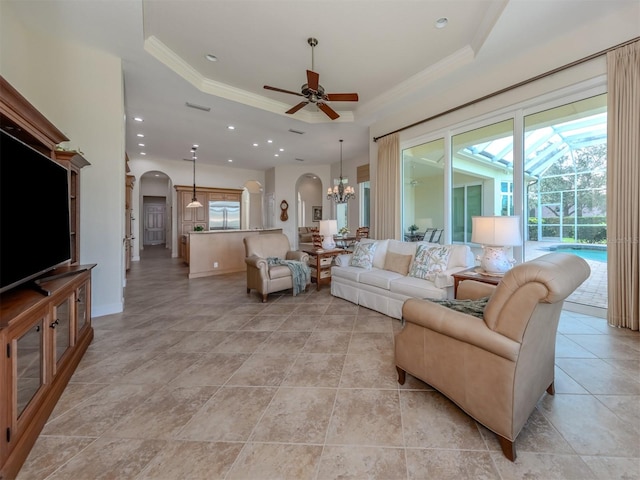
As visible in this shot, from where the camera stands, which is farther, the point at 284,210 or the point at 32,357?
the point at 284,210

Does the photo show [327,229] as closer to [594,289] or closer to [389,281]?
[389,281]

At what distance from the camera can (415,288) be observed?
3.07 m

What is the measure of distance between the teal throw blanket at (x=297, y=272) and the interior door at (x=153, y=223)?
36.5 feet

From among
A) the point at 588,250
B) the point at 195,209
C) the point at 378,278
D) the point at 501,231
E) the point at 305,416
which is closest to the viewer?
the point at 305,416

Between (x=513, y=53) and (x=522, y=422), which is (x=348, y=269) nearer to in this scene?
(x=522, y=422)

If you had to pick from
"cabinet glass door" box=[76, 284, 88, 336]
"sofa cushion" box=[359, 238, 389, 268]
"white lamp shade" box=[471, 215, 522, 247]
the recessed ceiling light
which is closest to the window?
"sofa cushion" box=[359, 238, 389, 268]

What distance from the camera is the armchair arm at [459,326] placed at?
50.6 inches

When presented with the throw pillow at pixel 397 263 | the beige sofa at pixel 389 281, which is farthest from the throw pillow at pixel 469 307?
the throw pillow at pixel 397 263

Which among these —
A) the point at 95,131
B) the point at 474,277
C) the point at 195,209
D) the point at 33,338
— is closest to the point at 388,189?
the point at 474,277

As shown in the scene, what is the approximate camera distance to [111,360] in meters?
2.31

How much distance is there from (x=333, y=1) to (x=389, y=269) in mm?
3130

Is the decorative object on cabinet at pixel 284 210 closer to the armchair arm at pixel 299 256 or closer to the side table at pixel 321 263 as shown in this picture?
the side table at pixel 321 263

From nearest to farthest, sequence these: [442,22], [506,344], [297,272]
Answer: [506,344] → [442,22] → [297,272]

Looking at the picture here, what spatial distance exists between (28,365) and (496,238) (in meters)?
3.58
